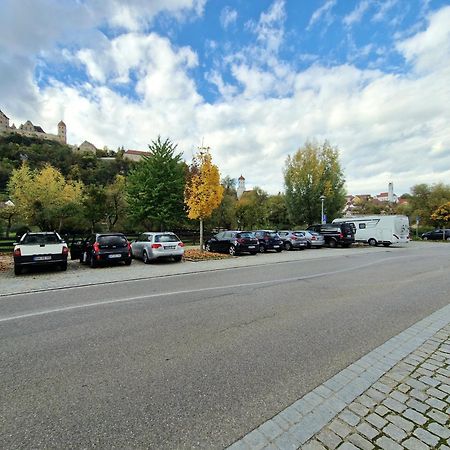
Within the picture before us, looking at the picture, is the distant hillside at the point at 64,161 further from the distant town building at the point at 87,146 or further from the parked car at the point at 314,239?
the parked car at the point at 314,239

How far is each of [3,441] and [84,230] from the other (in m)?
27.7

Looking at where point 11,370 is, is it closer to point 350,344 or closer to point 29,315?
point 29,315

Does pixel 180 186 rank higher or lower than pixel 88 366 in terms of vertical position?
higher

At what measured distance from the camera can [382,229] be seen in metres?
26.0

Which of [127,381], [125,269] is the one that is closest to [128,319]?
[127,381]

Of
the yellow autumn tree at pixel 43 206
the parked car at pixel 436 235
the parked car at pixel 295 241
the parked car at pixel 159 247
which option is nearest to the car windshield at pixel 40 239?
the parked car at pixel 159 247

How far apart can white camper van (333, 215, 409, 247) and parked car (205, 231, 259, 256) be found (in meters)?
14.6

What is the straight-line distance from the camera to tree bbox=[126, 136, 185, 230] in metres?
28.5

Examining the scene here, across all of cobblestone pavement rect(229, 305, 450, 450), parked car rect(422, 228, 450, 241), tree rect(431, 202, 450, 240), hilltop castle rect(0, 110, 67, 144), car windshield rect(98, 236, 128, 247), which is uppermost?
hilltop castle rect(0, 110, 67, 144)

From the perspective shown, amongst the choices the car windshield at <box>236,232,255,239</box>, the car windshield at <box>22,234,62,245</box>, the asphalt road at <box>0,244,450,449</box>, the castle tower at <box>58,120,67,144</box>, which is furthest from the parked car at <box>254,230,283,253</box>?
the castle tower at <box>58,120,67,144</box>

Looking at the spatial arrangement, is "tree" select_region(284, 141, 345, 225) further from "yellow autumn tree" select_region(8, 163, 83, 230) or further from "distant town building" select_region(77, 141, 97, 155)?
"distant town building" select_region(77, 141, 97, 155)

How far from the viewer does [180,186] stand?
3019cm

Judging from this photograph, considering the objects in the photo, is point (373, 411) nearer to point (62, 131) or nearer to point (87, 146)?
point (87, 146)

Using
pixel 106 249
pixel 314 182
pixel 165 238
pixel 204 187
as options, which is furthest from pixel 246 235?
pixel 314 182
